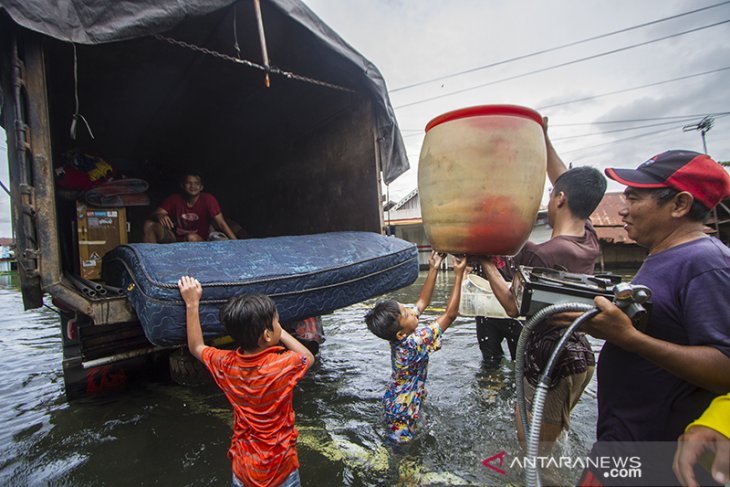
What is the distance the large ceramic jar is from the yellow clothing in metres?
0.77

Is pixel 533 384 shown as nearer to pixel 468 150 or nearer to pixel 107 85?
pixel 468 150

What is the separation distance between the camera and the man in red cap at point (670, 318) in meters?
1.04

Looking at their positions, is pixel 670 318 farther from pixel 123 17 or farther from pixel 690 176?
pixel 123 17

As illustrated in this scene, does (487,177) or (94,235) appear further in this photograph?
(94,235)

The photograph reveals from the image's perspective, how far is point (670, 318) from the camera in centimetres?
116

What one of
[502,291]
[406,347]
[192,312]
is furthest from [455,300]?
[192,312]

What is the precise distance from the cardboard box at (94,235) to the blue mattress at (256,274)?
0.66 m

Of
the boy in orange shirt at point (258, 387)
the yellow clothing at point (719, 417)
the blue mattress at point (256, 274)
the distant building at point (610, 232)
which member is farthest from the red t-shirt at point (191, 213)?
the distant building at point (610, 232)

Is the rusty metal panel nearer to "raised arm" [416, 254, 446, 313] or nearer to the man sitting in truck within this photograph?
the man sitting in truck

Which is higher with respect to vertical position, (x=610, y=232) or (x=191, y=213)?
(x=191, y=213)

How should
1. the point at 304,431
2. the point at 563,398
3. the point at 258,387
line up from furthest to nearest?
the point at 304,431
the point at 563,398
the point at 258,387

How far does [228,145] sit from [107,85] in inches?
65.0

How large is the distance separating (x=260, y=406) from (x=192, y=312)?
58cm

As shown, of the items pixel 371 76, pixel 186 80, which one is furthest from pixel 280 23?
pixel 186 80
